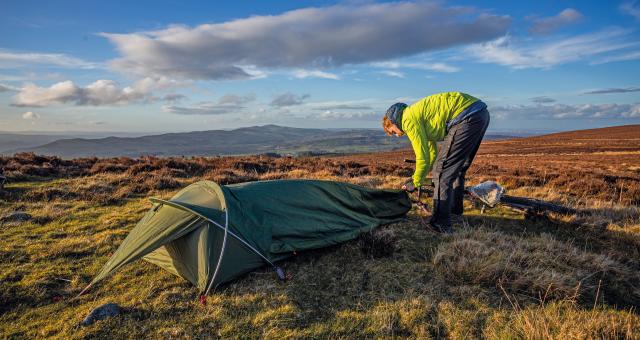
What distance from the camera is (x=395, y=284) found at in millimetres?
4641

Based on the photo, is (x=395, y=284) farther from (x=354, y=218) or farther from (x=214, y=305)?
(x=214, y=305)

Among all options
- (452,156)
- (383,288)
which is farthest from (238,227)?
(452,156)

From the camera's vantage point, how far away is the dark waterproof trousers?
18.9 ft

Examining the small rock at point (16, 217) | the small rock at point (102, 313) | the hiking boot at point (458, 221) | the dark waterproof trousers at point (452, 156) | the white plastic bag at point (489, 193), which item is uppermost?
the dark waterproof trousers at point (452, 156)

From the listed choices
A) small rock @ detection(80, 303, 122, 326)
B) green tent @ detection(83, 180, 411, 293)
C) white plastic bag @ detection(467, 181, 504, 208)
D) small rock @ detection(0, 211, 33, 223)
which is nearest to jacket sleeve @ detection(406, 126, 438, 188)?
green tent @ detection(83, 180, 411, 293)

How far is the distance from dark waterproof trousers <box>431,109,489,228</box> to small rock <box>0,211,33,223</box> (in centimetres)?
919

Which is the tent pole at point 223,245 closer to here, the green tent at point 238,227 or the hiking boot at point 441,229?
the green tent at point 238,227

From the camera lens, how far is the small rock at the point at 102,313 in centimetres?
398

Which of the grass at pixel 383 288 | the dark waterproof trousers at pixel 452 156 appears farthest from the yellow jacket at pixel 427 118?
the grass at pixel 383 288

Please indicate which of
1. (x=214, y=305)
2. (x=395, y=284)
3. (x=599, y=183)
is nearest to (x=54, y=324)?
(x=214, y=305)

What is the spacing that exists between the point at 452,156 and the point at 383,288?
8.88ft

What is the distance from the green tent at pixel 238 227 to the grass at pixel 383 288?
24cm

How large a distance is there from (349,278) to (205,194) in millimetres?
2694

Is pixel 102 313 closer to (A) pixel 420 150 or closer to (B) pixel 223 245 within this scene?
(B) pixel 223 245
